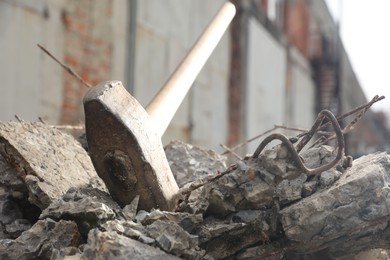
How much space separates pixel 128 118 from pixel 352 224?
693 millimetres

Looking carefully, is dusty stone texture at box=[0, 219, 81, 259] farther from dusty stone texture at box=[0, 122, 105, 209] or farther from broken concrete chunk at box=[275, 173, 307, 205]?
broken concrete chunk at box=[275, 173, 307, 205]

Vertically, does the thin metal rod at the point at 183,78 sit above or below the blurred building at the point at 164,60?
below

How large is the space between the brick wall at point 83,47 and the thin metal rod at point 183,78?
243 centimetres

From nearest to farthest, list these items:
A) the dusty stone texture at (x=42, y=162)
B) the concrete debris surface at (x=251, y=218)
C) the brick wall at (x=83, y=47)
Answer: the concrete debris surface at (x=251, y=218)
the dusty stone texture at (x=42, y=162)
the brick wall at (x=83, y=47)

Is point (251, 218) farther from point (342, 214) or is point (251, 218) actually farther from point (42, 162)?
point (42, 162)

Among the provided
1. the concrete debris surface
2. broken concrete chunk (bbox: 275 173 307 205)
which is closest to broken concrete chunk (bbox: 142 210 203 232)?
the concrete debris surface

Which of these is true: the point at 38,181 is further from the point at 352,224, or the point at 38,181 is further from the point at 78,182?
the point at 352,224

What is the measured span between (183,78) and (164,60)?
436cm

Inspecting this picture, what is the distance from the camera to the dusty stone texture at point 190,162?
2283 millimetres

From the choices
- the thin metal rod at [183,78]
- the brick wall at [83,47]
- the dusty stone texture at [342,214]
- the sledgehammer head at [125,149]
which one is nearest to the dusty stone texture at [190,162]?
the thin metal rod at [183,78]

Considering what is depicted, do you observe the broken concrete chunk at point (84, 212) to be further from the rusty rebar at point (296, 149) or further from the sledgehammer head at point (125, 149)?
the rusty rebar at point (296, 149)

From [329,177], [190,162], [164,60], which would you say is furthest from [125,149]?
[164,60]

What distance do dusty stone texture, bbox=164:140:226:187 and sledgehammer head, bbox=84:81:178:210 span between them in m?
0.48

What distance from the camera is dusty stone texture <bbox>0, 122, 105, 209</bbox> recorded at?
1784mm
